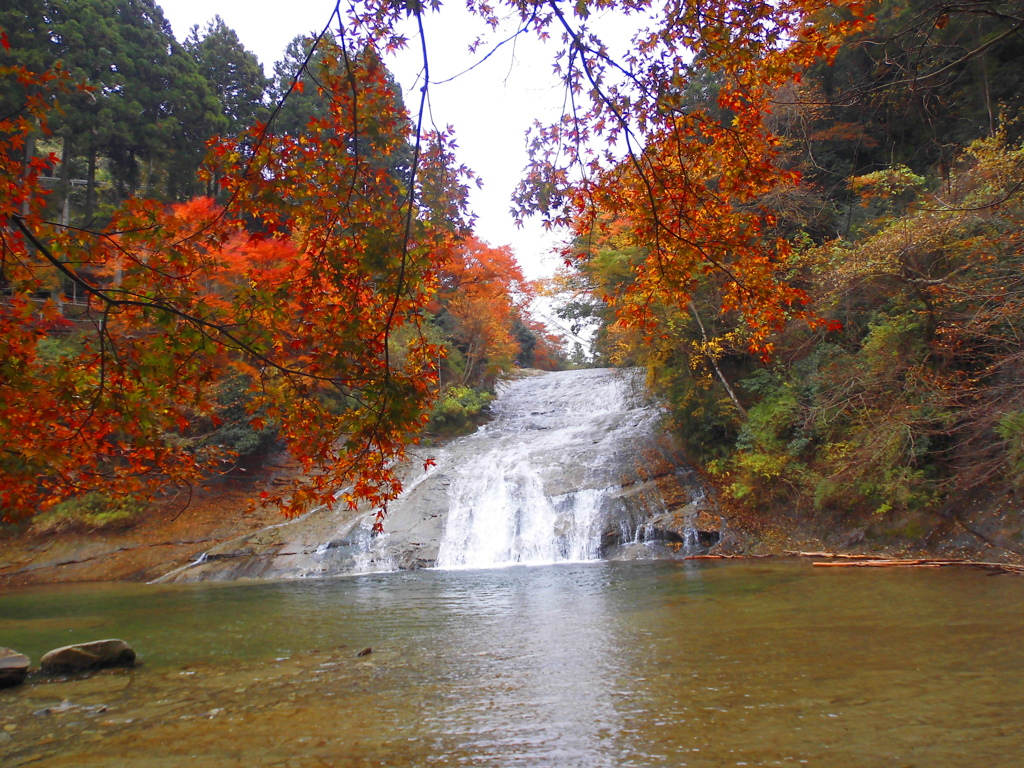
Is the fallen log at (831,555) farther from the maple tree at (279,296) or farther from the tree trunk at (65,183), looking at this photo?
the tree trunk at (65,183)

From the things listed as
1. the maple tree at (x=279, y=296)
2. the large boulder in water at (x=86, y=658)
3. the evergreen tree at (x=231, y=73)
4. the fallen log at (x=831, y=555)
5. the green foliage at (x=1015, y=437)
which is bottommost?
the fallen log at (x=831, y=555)

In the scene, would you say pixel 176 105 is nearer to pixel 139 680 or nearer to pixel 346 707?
pixel 139 680

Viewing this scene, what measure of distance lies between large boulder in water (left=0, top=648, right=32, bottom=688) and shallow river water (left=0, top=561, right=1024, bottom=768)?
0.13 m

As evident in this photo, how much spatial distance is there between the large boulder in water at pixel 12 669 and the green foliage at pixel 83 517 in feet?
38.3

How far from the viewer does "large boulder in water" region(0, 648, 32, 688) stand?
5073 mm

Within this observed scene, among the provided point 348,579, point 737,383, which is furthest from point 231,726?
point 737,383

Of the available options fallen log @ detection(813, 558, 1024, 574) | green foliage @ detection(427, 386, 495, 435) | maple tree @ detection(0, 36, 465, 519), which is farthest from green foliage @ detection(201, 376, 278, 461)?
fallen log @ detection(813, 558, 1024, 574)

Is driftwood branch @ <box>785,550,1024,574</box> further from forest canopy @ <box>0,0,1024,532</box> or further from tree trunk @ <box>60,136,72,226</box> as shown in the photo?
tree trunk @ <box>60,136,72,226</box>

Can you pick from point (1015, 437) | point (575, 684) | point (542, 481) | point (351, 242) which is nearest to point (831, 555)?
point (1015, 437)

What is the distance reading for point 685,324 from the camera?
1416 centimetres

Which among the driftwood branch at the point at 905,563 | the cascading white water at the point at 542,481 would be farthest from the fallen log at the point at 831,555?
the cascading white water at the point at 542,481

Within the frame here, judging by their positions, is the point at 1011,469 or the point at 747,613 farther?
the point at 1011,469

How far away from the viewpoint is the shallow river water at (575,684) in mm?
3102

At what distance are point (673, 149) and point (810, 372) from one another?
30.9ft
